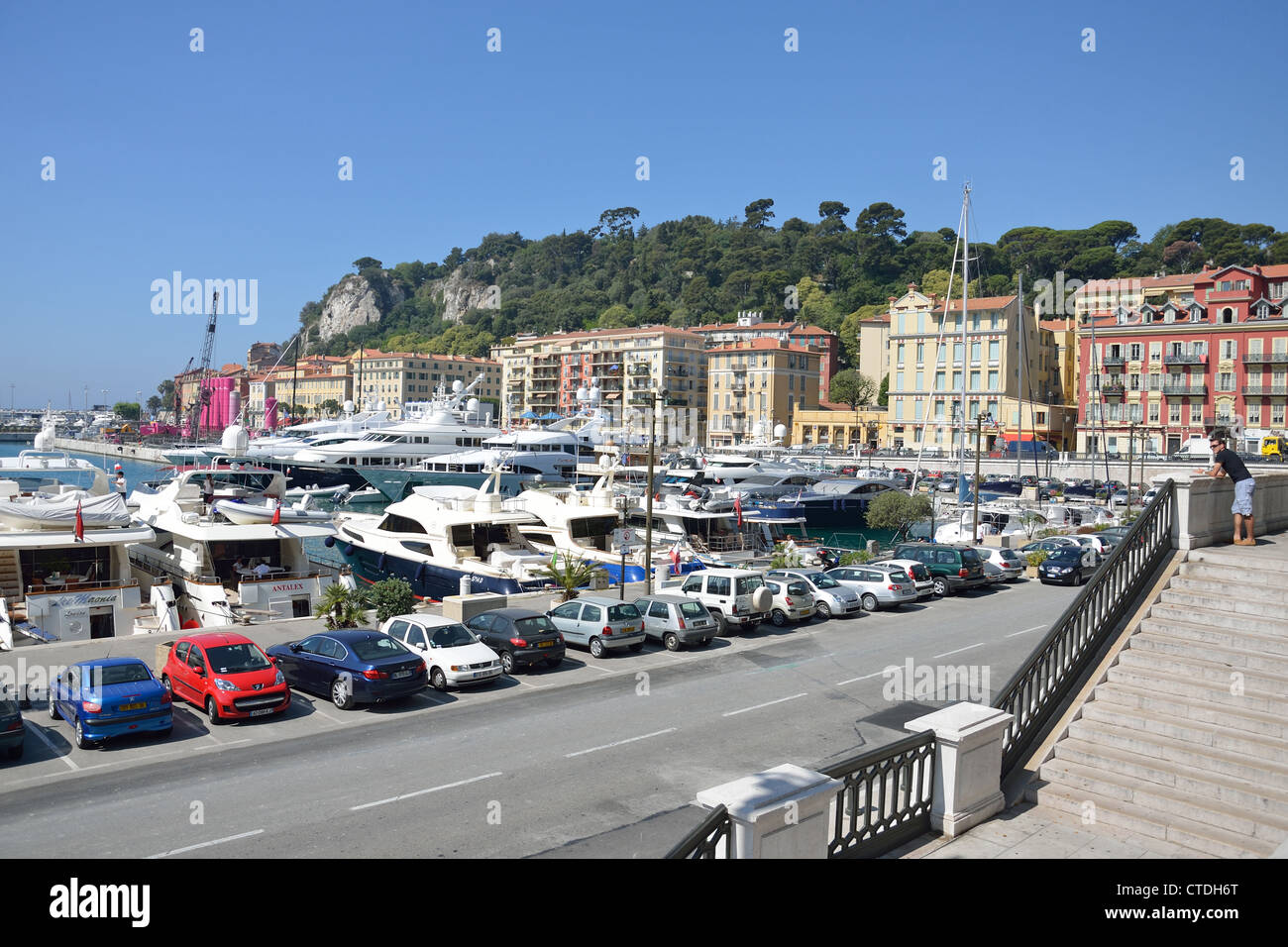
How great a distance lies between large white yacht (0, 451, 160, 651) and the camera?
21.6 metres

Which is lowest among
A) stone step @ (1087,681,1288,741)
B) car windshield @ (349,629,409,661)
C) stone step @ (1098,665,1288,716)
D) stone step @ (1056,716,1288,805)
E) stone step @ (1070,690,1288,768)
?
car windshield @ (349,629,409,661)

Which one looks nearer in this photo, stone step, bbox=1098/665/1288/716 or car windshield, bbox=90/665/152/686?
stone step, bbox=1098/665/1288/716

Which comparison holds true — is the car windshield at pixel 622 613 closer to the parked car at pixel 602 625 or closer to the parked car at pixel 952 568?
the parked car at pixel 602 625

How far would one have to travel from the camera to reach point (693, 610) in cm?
2119

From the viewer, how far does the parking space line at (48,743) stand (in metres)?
12.9

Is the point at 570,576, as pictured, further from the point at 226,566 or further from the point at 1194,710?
the point at 1194,710

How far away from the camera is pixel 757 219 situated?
7810 inches

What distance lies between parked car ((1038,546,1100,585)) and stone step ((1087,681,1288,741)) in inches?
868

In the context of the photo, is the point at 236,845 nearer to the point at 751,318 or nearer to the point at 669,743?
the point at 669,743

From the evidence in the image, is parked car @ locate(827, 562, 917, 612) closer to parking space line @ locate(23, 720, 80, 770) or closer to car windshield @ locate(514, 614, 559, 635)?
car windshield @ locate(514, 614, 559, 635)

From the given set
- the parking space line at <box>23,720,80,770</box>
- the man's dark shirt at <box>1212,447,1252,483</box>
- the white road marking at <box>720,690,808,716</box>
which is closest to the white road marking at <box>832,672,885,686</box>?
the white road marking at <box>720,690,808,716</box>

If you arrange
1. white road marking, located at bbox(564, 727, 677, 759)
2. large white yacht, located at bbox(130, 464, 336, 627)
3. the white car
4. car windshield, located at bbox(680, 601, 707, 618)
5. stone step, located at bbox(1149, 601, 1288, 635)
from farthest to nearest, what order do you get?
1. large white yacht, located at bbox(130, 464, 336, 627)
2. car windshield, located at bbox(680, 601, 707, 618)
3. the white car
4. white road marking, located at bbox(564, 727, 677, 759)
5. stone step, located at bbox(1149, 601, 1288, 635)
